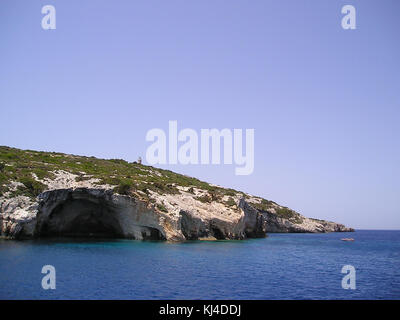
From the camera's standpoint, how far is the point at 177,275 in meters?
24.9

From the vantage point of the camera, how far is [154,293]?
65.0 ft

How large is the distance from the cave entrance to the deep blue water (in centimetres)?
1234

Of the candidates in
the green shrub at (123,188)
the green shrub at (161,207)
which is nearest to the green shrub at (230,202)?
the green shrub at (161,207)

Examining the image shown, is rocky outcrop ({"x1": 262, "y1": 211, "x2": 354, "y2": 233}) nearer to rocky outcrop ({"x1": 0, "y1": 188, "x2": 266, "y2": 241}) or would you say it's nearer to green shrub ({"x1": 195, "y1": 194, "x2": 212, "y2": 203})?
green shrub ({"x1": 195, "y1": 194, "x2": 212, "y2": 203})

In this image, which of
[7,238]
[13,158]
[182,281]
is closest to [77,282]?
[182,281]

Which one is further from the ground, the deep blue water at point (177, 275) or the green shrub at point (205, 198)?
the green shrub at point (205, 198)

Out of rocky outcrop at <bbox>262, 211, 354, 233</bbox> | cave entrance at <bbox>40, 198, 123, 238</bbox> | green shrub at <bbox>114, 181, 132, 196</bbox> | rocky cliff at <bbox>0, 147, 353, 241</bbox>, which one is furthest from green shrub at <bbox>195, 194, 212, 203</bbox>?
rocky outcrop at <bbox>262, 211, 354, 233</bbox>

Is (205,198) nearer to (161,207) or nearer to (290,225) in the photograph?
(161,207)

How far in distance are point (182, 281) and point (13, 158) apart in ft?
148

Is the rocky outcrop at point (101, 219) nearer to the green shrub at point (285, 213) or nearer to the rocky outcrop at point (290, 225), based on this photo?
the rocky outcrop at point (290, 225)

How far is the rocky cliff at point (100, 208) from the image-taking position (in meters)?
42.0

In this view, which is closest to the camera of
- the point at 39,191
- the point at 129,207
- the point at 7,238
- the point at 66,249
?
the point at 66,249
